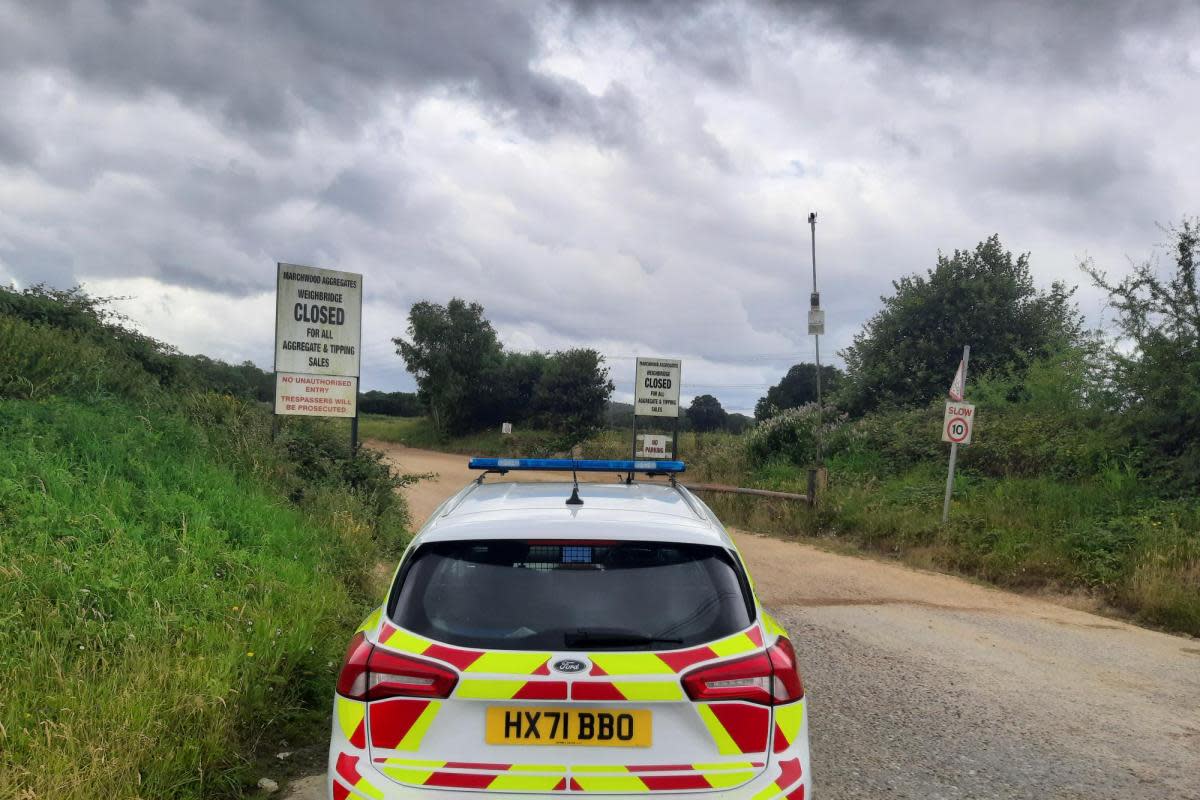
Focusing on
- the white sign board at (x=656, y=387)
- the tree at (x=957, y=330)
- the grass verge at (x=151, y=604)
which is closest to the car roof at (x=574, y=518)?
the grass verge at (x=151, y=604)

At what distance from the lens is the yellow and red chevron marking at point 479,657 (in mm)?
2783

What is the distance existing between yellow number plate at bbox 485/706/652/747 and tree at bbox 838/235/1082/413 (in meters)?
24.6

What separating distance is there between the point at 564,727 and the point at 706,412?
89656mm

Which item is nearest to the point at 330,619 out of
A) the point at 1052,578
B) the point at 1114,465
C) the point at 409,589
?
the point at 409,589

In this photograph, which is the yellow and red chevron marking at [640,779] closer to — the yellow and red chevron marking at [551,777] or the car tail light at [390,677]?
the yellow and red chevron marking at [551,777]

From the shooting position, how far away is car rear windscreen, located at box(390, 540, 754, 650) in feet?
9.49

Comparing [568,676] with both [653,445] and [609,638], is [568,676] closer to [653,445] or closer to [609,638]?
[609,638]

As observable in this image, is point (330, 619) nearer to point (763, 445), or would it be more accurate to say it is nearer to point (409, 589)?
point (409, 589)

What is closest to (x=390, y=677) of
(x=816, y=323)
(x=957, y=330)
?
(x=816, y=323)

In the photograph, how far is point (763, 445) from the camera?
22953 millimetres

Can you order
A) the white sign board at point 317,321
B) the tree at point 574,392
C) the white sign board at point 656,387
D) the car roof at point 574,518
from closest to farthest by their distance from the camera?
the car roof at point 574,518 < the white sign board at point 317,321 < the white sign board at point 656,387 < the tree at point 574,392

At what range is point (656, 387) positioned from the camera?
20.4 metres

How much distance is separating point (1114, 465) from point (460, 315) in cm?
5035

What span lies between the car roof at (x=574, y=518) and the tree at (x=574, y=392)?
48844mm
